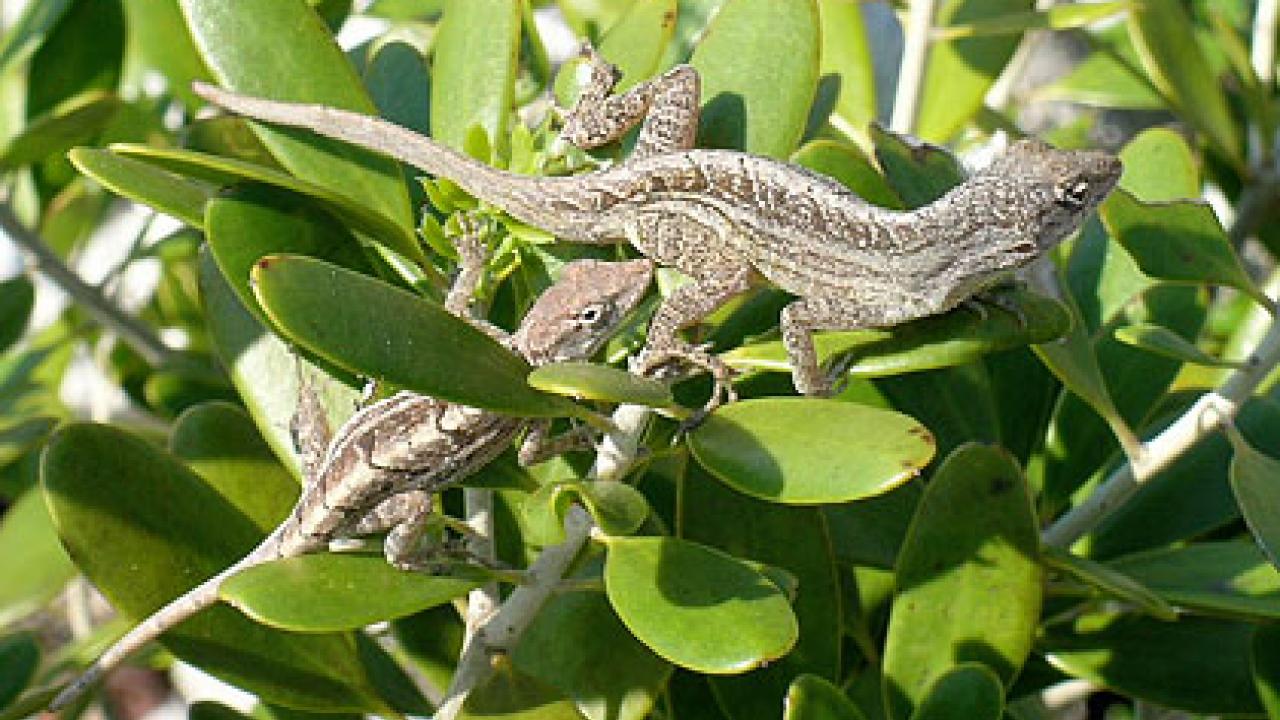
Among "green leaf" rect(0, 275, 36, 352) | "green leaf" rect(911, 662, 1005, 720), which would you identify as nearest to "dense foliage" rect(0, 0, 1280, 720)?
"green leaf" rect(911, 662, 1005, 720)

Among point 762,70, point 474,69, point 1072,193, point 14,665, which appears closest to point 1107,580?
point 1072,193

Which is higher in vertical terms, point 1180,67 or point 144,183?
point 144,183

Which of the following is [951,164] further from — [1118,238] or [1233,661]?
[1233,661]

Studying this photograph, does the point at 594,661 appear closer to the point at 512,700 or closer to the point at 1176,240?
the point at 512,700

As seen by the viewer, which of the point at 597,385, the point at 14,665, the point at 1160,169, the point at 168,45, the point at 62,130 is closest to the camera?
the point at 597,385

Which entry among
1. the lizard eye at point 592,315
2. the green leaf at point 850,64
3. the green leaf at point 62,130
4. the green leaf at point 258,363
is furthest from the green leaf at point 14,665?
the green leaf at point 850,64

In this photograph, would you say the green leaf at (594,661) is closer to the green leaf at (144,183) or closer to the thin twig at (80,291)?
the green leaf at (144,183)

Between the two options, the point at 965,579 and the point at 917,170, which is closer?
the point at 965,579

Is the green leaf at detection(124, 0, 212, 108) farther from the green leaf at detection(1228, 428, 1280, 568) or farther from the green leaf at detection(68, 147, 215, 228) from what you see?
the green leaf at detection(1228, 428, 1280, 568)

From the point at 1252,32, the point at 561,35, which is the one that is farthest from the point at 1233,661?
the point at 561,35
